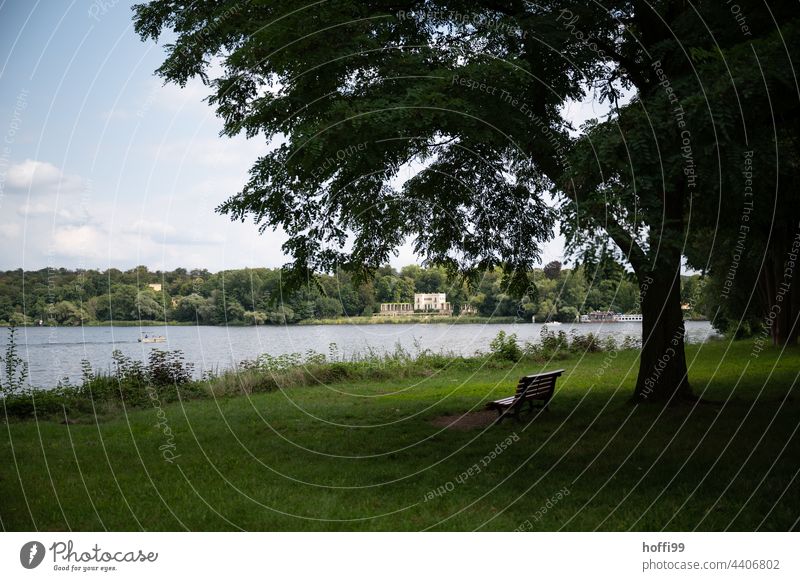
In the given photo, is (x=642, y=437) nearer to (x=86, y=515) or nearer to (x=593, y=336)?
(x=86, y=515)

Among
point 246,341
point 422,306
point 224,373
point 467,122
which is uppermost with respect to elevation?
point 467,122

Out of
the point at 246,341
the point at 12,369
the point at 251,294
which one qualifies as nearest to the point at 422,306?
the point at 251,294

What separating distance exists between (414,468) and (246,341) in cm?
1540

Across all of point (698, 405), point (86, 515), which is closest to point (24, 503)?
point (86, 515)

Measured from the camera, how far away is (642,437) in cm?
952

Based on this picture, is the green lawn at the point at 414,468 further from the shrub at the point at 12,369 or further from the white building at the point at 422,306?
the white building at the point at 422,306

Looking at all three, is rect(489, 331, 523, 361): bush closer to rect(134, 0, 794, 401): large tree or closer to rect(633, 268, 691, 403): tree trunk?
rect(134, 0, 794, 401): large tree

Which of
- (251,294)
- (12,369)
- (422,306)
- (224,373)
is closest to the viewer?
(12,369)

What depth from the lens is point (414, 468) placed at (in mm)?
8562

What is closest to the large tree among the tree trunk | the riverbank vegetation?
the tree trunk

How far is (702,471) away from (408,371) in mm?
11766

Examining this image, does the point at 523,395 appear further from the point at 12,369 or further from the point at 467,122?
the point at 12,369

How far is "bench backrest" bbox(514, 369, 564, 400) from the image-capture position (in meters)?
11.0

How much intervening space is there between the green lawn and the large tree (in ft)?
6.92
